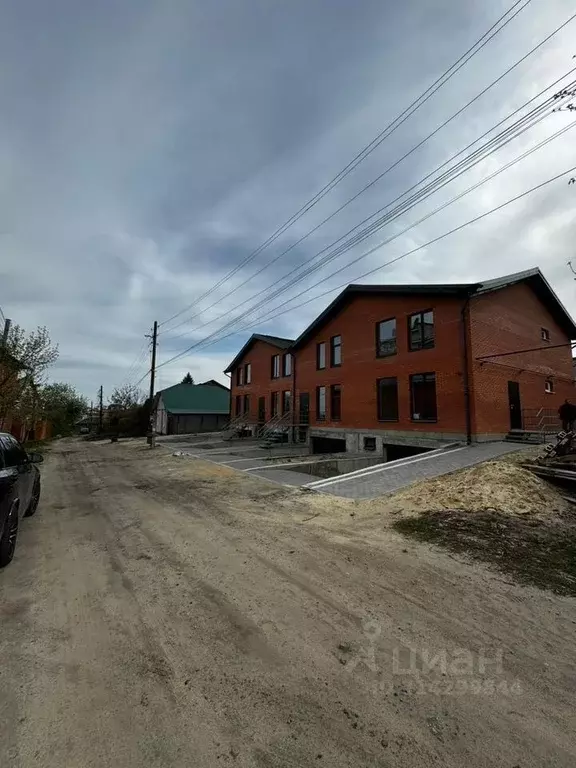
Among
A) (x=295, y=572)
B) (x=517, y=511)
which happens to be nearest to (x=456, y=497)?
(x=517, y=511)

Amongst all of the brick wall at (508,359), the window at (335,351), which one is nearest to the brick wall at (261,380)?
the window at (335,351)

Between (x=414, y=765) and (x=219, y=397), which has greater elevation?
(x=219, y=397)

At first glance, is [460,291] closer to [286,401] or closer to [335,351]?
[335,351]

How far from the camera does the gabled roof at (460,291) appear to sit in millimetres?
15414

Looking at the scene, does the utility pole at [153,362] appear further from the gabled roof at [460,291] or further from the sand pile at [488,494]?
the sand pile at [488,494]

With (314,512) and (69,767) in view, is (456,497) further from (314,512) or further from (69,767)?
(69,767)

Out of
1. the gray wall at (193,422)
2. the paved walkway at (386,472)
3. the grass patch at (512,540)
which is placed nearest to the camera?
the grass patch at (512,540)

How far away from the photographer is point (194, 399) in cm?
4412

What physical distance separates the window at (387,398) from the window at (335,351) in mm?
3696

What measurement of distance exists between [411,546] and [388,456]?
13.1 m

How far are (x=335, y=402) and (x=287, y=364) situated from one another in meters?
7.11

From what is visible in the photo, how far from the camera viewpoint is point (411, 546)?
5.65 meters

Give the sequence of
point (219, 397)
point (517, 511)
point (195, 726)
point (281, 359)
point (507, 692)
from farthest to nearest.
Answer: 1. point (219, 397)
2. point (281, 359)
3. point (517, 511)
4. point (507, 692)
5. point (195, 726)

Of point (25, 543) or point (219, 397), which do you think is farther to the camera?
point (219, 397)
